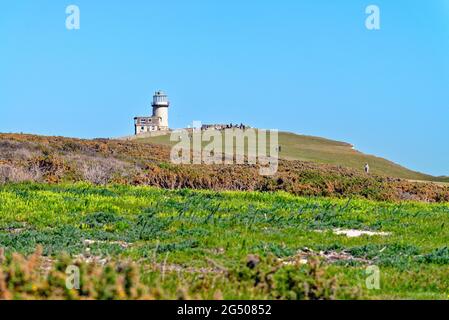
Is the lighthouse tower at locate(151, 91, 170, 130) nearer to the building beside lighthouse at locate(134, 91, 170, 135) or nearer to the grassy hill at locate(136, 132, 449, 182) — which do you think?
the building beside lighthouse at locate(134, 91, 170, 135)

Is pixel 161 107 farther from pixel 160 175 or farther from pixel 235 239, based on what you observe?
pixel 235 239

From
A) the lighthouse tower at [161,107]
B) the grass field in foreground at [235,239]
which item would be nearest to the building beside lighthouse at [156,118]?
the lighthouse tower at [161,107]

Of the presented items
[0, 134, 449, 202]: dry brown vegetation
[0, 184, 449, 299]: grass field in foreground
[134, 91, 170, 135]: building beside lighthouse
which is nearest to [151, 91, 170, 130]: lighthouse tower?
[134, 91, 170, 135]: building beside lighthouse

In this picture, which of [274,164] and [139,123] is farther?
[139,123]

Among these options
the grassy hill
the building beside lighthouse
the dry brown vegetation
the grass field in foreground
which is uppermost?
the building beside lighthouse

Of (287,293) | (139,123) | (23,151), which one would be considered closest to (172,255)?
(287,293)

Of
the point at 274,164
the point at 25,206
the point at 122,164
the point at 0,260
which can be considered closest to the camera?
the point at 0,260

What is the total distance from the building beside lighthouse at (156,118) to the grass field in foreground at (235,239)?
116m

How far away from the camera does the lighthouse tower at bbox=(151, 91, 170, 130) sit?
462 ft

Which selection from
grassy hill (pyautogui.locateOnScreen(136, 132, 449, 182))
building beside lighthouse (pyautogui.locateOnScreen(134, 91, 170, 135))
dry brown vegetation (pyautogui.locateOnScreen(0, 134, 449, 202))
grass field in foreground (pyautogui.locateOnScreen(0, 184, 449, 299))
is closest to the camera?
grass field in foreground (pyautogui.locateOnScreen(0, 184, 449, 299))

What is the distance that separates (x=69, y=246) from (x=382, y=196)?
967 inches

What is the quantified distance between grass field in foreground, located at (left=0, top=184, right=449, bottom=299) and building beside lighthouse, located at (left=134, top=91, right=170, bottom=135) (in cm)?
11594

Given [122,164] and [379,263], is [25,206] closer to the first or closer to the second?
[379,263]
